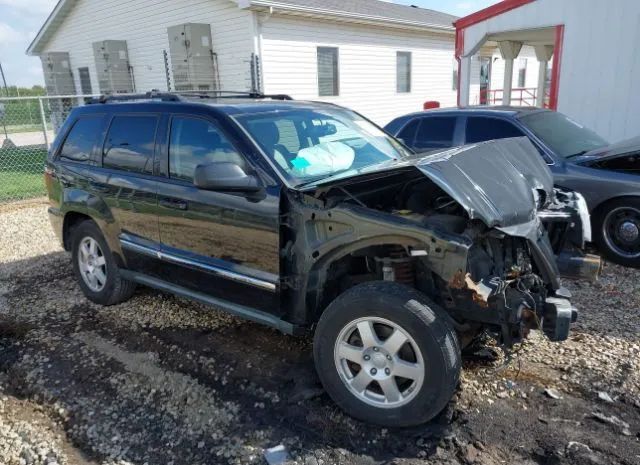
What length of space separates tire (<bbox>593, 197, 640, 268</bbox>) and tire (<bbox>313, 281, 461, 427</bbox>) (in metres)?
3.50

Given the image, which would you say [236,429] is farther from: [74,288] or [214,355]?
[74,288]

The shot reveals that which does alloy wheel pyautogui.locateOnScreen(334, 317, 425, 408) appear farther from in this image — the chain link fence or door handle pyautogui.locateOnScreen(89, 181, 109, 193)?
the chain link fence

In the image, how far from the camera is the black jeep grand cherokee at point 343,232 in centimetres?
276

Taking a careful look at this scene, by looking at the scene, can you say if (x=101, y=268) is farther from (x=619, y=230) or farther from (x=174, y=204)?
(x=619, y=230)

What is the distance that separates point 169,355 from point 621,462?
2.93 meters

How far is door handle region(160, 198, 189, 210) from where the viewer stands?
12.0ft

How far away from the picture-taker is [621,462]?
8.46 feet

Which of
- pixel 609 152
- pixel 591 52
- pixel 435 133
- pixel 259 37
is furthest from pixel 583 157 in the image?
pixel 259 37

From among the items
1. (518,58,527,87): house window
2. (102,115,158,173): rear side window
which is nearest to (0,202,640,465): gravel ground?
(102,115,158,173): rear side window

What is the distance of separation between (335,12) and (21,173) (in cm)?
941

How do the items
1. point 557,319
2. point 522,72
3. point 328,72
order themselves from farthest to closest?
1. point 522,72
2. point 328,72
3. point 557,319

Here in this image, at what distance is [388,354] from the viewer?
2.85 m

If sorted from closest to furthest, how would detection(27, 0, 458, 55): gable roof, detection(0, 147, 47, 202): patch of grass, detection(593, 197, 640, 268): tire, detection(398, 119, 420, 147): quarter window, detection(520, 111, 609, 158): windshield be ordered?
1. detection(593, 197, 640, 268): tire
2. detection(520, 111, 609, 158): windshield
3. detection(398, 119, 420, 147): quarter window
4. detection(0, 147, 47, 202): patch of grass
5. detection(27, 0, 458, 55): gable roof

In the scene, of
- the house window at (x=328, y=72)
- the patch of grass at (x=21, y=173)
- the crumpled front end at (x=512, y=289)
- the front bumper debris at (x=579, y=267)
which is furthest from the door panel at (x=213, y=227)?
the house window at (x=328, y=72)
